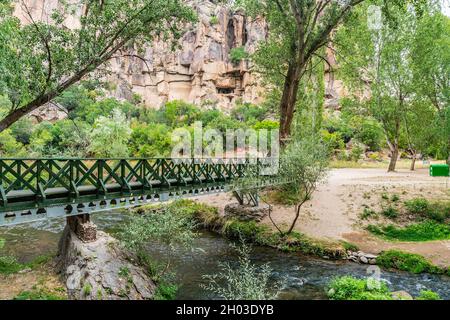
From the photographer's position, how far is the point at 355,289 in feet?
37.1

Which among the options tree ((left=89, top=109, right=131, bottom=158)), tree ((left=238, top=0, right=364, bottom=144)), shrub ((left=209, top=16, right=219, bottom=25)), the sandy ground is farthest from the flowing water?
shrub ((left=209, top=16, right=219, bottom=25))

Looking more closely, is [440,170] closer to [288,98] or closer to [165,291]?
[288,98]

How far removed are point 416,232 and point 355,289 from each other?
30.1 ft

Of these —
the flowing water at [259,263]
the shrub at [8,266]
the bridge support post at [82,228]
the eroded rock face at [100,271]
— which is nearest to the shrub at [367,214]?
the flowing water at [259,263]

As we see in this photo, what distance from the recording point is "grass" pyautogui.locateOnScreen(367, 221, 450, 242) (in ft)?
58.1

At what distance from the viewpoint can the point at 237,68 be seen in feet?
264

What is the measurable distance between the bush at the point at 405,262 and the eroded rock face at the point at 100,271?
1074 cm

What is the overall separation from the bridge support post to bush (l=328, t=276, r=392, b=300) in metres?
8.57

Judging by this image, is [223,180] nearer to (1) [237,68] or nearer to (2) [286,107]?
(2) [286,107]

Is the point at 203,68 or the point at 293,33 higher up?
the point at 203,68

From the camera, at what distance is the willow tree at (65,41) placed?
33.6 feet

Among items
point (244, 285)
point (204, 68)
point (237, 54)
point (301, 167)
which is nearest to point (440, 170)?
point (301, 167)

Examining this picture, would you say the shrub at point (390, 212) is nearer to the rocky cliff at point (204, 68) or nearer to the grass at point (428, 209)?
the grass at point (428, 209)
